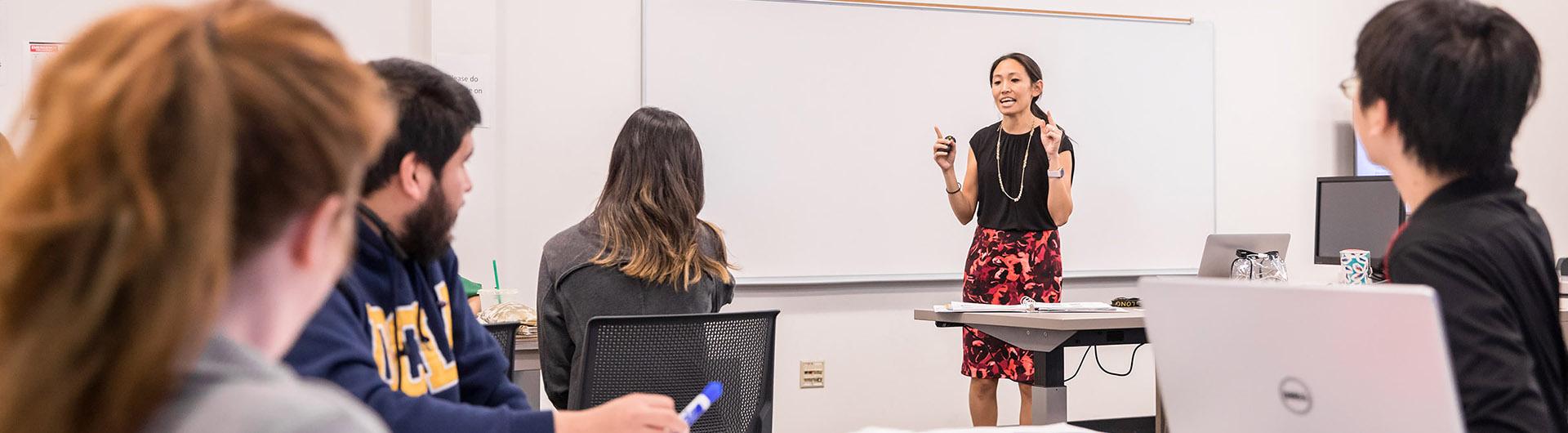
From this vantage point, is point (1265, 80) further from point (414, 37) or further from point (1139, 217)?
point (414, 37)

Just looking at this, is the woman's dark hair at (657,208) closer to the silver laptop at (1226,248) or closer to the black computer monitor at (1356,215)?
the silver laptop at (1226,248)

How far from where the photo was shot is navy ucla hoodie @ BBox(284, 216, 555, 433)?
1230mm

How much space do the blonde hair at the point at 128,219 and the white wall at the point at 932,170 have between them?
3728 mm

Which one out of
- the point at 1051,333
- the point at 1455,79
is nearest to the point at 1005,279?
the point at 1051,333

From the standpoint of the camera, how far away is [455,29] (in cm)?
412

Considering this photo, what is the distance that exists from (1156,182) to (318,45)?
15.8 feet

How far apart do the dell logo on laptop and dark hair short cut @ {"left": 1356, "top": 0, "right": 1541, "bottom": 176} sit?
12.6 inches

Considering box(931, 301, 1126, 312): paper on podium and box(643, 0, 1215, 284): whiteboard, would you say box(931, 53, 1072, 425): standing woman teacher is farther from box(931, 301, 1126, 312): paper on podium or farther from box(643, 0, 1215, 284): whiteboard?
box(643, 0, 1215, 284): whiteboard

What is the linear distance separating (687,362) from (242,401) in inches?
68.1

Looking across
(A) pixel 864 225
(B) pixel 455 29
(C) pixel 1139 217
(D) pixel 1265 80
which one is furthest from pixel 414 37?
(D) pixel 1265 80

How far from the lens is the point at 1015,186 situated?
385 cm

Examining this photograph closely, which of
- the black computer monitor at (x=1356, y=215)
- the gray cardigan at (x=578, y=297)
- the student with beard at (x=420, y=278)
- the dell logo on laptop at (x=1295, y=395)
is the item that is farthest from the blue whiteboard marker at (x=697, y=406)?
the black computer monitor at (x=1356, y=215)

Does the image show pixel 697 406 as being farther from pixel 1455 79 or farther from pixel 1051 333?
pixel 1051 333

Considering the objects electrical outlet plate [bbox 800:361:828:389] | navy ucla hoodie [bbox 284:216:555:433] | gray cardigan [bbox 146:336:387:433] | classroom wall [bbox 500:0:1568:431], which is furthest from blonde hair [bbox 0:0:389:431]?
electrical outlet plate [bbox 800:361:828:389]
